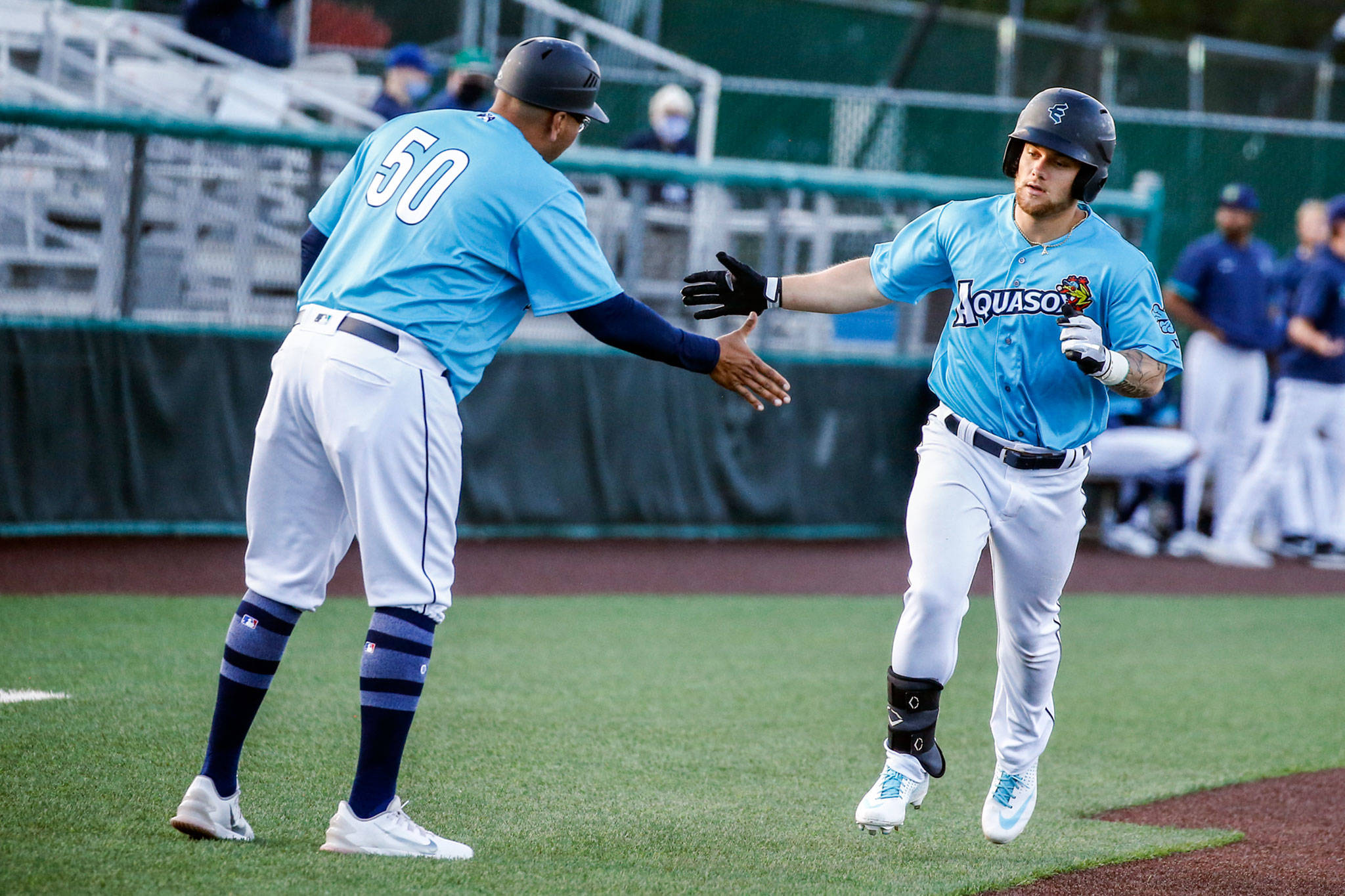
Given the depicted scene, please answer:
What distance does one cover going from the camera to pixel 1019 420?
4.16 m

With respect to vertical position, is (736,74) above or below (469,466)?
above

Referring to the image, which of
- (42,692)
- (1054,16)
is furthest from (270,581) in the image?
(1054,16)

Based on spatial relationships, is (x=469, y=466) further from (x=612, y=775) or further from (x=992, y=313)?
(x=992, y=313)

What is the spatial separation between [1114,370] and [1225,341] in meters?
7.42

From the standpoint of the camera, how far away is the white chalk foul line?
5.12 metres

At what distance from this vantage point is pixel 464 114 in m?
3.90

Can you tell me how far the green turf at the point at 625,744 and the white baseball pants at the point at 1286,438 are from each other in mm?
2654

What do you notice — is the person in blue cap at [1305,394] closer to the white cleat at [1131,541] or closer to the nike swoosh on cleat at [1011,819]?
the white cleat at [1131,541]

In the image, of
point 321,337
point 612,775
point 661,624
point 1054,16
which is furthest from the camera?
point 1054,16

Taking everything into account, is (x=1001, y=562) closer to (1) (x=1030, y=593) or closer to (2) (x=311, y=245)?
(1) (x=1030, y=593)

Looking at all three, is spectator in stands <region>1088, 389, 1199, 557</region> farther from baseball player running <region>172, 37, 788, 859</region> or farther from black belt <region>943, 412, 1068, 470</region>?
baseball player running <region>172, 37, 788, 859</region>

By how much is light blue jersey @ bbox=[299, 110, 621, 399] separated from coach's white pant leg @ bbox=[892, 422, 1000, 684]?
1.08m

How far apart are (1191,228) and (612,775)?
12576mm

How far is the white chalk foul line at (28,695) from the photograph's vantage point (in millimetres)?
5125
